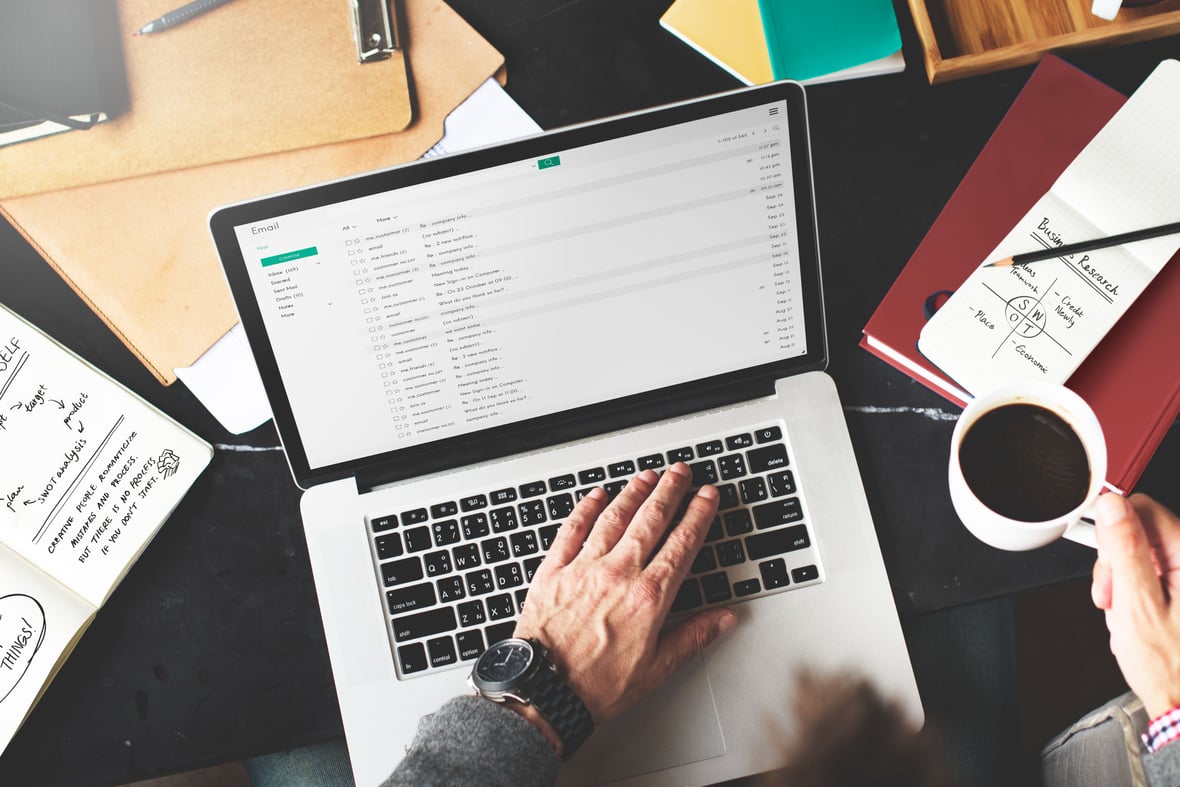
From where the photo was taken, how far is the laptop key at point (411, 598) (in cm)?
73

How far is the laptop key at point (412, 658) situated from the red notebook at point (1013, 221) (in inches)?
18.6

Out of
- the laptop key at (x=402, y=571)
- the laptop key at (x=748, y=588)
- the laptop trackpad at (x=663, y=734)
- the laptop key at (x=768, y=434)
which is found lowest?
the laptop trackpad at (x=663, y=734)

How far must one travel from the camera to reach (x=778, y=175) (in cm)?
67

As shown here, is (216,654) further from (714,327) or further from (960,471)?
(960,471)

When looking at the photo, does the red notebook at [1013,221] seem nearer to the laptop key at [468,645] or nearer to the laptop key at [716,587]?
→ the laptop key at [716,587]

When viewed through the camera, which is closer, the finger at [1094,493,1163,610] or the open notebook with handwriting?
the finger at [1094,493,1163,610]

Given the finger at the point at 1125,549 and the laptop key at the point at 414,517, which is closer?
the finger at the point at 1125,549

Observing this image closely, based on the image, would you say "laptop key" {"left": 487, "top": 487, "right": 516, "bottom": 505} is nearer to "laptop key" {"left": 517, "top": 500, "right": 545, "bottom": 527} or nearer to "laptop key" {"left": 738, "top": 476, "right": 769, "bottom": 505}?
"laptop key" {"left": 517, "top": 500, "right": 545, "bottom": 527}

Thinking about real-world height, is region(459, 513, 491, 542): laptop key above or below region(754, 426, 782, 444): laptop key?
below

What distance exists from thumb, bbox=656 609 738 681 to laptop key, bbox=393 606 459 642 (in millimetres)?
177

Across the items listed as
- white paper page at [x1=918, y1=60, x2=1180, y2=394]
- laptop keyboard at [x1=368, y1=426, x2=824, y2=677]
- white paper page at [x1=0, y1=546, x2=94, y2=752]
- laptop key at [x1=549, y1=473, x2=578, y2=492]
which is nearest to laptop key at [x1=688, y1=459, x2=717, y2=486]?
laptop keyboard at [x1=368, y1=426, x2=824, y2=677]

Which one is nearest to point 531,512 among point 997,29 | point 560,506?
point 560,506

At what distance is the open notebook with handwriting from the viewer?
0.75 metres

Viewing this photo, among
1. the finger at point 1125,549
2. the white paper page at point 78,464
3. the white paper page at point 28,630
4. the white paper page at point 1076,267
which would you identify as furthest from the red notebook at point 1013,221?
the white paper page at point 28,630
